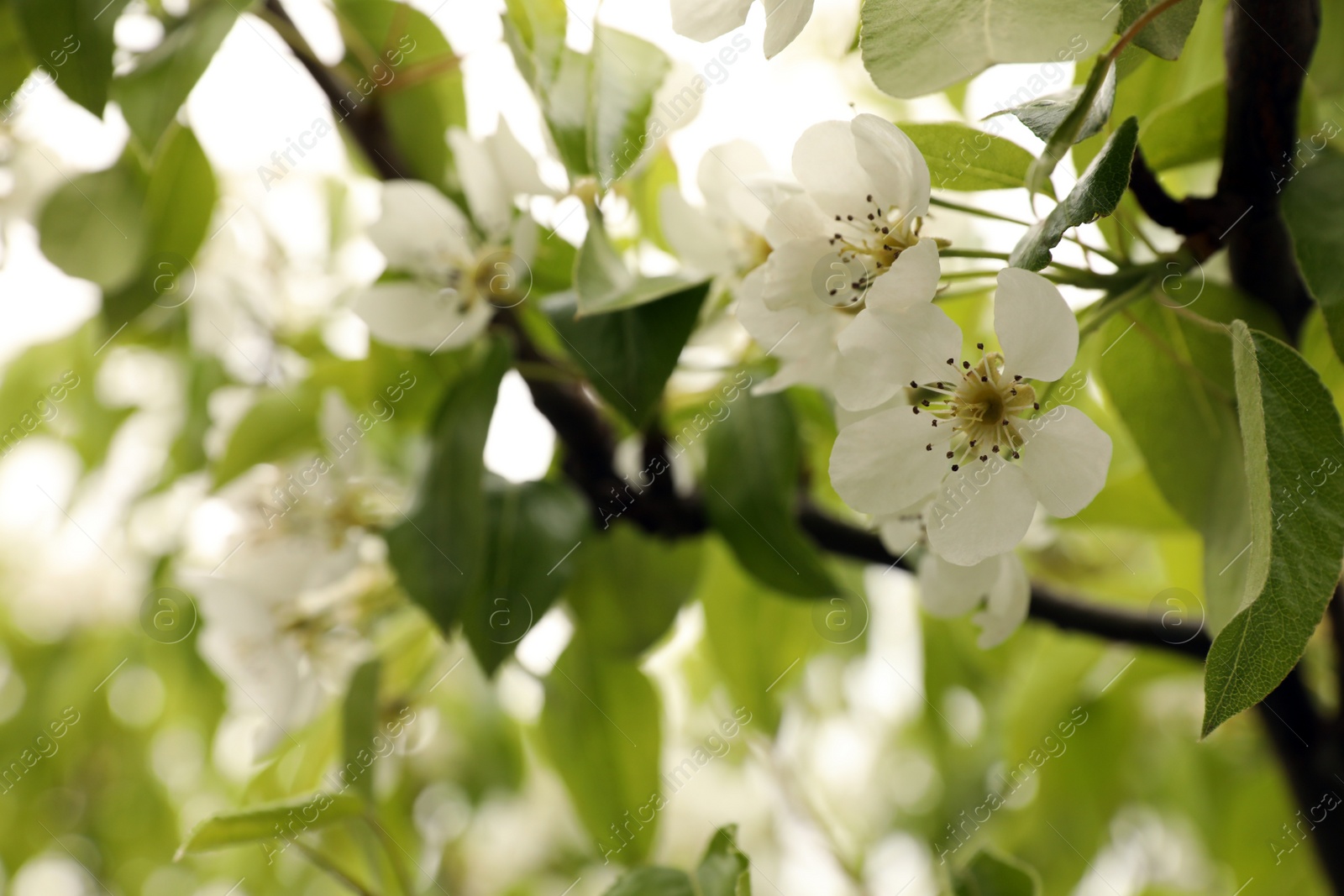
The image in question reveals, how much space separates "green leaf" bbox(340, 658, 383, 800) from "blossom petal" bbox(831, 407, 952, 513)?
1.36ft

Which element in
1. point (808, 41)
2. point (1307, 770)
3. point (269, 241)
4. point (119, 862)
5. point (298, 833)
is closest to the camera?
point (298, 833)

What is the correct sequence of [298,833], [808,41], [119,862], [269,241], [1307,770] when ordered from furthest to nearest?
[119,862] < [808,41] < [269,241] < [1307,770] < [298,833]

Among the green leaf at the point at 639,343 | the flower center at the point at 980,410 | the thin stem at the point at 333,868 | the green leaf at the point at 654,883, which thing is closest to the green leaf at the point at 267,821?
the thin stem at the point at 333,868

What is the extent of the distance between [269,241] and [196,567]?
47 cm

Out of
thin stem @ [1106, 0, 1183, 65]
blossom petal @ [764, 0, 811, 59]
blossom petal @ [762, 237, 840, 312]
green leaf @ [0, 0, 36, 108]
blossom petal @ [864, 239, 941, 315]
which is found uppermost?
green leaf @ [0, 0, 36, 108]

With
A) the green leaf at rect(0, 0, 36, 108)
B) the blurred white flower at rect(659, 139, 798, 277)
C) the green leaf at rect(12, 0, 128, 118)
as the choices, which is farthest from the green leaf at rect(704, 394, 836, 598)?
the green leaf at rect(0, 0, 36, 108)

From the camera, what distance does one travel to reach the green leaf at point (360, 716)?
2.13 ft

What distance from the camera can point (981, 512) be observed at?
0.38 metres

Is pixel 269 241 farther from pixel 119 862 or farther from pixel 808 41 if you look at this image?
pixel 119 862

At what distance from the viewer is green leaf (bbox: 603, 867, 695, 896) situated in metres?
0.48

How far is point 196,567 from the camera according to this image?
48.4 inches

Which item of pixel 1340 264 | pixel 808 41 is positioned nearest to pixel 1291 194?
pixel 1340 264

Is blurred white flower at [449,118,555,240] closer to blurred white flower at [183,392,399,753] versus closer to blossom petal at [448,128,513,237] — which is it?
blossom petal at [448,128,513,237]

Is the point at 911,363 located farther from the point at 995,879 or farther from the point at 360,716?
the point at 360,716
